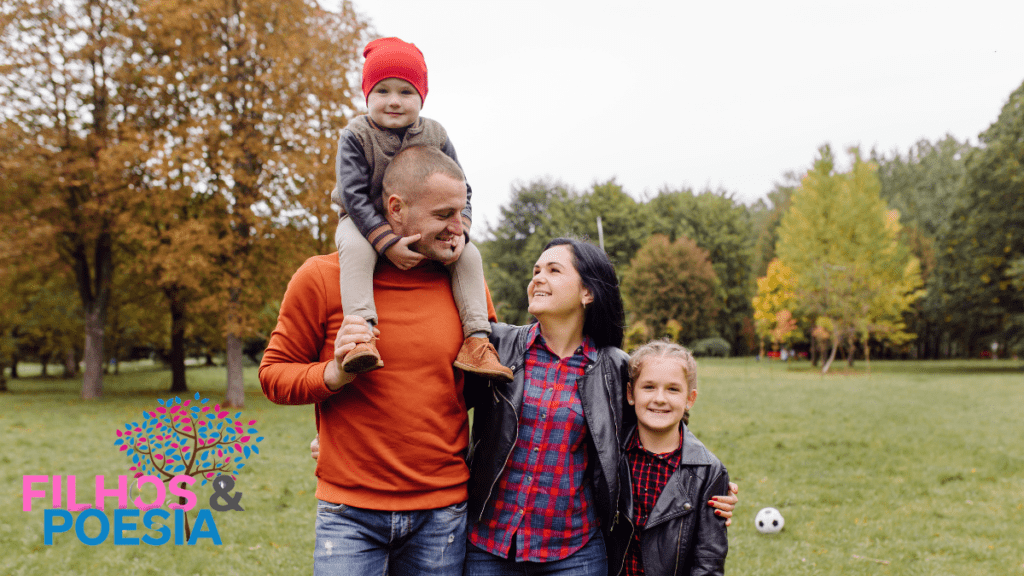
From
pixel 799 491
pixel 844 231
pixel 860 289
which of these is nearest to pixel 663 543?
pixel 799 491

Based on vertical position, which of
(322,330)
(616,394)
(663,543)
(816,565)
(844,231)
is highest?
(844,231)

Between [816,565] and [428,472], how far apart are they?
5.05 metres

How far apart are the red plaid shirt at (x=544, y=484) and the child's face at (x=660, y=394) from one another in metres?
0.35

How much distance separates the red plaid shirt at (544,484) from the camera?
7.74 feet

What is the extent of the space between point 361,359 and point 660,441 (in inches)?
58.7

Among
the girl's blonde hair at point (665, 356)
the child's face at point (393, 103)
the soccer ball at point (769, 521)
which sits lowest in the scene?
the soccer ball at point (769, 521)

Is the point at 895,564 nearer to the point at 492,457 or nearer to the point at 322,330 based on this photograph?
the point at 492,457

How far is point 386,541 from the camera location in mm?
2035

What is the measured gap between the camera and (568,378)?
2.57 metres

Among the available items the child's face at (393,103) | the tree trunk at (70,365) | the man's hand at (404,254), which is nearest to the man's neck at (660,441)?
the man's hand at (404,254)

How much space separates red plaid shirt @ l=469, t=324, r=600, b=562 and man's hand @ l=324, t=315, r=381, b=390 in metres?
0.78

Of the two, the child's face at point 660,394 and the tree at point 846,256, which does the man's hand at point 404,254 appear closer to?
the child's face at point 660,394

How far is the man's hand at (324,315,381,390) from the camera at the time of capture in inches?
72.4

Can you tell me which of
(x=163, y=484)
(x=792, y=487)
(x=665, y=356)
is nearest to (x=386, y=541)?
(x=665, y=356)
